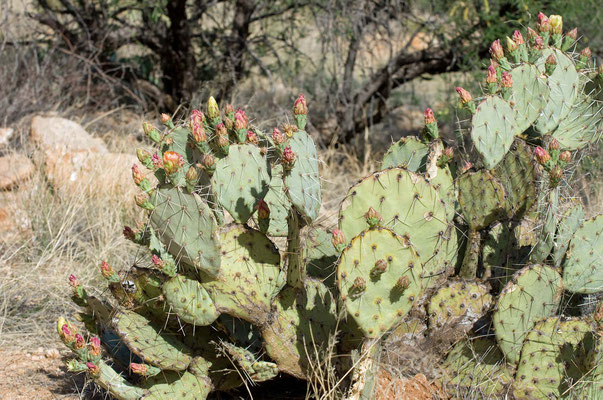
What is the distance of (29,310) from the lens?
4.27 m

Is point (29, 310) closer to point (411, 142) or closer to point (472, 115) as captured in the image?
point (411, 142)

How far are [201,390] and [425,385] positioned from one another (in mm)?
922

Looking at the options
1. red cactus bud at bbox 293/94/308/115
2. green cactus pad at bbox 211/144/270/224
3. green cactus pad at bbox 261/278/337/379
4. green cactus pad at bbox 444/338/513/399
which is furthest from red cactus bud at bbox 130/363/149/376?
green cactus pad at bbox 444/338/513/399

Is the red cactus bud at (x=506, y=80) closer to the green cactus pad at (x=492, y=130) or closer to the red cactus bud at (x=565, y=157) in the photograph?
the green cactus pad at (x=492, y=130)

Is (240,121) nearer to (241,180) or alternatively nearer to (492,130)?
(241,180)

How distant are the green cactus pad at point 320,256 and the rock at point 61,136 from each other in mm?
3222

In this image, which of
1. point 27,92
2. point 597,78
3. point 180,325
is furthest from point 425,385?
point 27,92

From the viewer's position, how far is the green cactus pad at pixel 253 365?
2953 mm

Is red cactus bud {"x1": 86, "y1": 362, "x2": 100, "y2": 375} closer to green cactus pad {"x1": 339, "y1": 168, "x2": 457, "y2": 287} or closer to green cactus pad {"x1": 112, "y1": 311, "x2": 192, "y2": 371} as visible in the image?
green cactus pad {"x1": 112, "y1": 311, "x2": 192, "y2": 371}

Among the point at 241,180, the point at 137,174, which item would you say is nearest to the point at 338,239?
the point at 241,180

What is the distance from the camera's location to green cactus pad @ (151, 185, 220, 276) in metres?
2.63

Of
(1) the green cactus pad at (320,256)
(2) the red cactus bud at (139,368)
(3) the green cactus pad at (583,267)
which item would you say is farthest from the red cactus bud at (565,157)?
(2) the red cactus bud at (139,368)

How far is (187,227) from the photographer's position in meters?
2.69

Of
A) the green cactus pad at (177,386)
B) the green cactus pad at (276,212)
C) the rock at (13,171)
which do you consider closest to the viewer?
the green cactus pad at (177,386)
